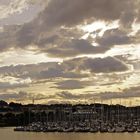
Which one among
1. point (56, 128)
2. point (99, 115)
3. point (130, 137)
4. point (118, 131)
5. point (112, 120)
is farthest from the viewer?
point (99, 115)

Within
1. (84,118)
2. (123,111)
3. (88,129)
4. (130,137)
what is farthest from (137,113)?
(130,137)

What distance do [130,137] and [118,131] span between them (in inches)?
513

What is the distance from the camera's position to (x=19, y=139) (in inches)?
4970

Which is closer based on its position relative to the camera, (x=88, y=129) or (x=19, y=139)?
(x=19, y=139)

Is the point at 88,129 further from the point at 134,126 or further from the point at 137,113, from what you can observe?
the point at 137,113

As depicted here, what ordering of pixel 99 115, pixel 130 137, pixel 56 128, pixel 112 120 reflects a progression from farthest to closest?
pixel 99 115, pixel 112 120, pixel 56 128, pixel 130 137

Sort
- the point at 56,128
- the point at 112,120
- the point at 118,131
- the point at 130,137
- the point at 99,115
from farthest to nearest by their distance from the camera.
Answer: the point at 99,115 → the point at 112,120 → the point at 56,128 → the point at 118,131 → the point at 130,137

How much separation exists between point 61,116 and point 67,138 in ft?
189

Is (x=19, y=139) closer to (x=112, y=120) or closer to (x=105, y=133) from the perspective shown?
(x=105, y=133)

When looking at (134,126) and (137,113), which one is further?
(137,113)

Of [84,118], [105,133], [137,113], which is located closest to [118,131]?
[105,133]

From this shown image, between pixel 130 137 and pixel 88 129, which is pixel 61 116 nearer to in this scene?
pixel 88 129

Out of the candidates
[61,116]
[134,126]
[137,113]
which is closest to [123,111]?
[137,113]

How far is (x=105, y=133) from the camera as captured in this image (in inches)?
5379
